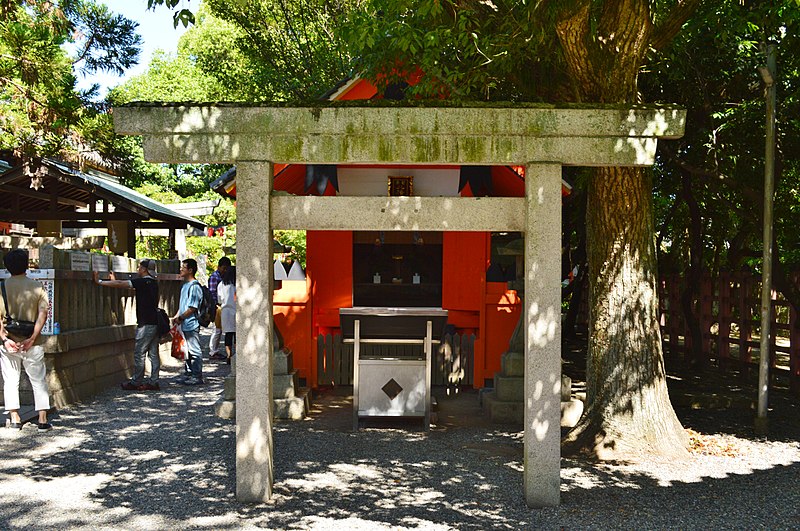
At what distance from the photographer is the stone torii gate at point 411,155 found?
5.86 m

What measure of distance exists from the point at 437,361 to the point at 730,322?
18.6 feet

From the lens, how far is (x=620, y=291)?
7.65 m

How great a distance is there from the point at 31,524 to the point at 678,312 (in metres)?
13.8

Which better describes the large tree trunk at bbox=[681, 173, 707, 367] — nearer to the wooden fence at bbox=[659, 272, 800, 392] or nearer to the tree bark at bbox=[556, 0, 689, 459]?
the wooden fence at bbox=[659, 272, 800, 392]

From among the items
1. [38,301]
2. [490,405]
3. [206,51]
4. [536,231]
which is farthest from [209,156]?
[206,51]

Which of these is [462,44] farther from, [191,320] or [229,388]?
[191,320]

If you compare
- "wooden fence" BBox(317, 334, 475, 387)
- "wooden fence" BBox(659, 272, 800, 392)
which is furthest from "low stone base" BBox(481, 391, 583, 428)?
"wooden fence" BBox(659, 272, 800, 392)

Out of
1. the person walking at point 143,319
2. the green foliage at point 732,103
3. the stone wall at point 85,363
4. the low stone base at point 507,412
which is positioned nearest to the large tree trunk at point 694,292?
the green foliage at point 732,103

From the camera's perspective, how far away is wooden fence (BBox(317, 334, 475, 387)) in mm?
11797

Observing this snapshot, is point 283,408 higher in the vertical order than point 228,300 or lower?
lower

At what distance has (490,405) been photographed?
950cm

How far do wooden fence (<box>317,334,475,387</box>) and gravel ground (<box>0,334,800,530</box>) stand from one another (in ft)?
7.77

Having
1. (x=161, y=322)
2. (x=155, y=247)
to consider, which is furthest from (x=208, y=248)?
(x=161, y=322)

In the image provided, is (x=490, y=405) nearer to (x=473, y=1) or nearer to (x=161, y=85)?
(x=473, y=1)
